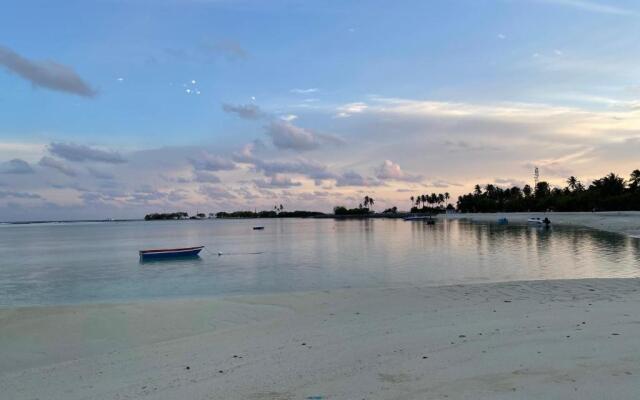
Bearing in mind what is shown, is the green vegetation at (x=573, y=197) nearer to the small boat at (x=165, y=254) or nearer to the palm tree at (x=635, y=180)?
the palm tree at (x=635, y=180)

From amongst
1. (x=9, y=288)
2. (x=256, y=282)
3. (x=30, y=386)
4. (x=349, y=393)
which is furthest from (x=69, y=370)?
(x=9, y=288)

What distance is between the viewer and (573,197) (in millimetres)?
131750

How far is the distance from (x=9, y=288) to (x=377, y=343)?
24.0 m

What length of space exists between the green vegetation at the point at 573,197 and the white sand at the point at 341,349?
355 feet

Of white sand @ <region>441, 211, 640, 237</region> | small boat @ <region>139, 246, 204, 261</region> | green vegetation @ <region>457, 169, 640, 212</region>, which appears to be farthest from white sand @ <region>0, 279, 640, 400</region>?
green vegetation @ <region>457, 169, 640, 212</region>

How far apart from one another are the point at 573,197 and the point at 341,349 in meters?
142

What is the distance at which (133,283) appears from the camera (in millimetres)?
26094

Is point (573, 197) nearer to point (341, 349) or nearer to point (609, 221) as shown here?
point (609, 221)

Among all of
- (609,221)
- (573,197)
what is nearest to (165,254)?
(609,221)

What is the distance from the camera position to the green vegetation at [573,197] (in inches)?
4262

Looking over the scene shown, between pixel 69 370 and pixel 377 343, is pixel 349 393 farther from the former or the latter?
pixel 69 370

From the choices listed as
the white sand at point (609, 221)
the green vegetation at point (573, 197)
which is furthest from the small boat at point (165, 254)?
the green vegetation at point (573, 197)

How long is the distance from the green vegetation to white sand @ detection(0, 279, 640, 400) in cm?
10816

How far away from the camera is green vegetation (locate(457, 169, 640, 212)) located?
108 m
